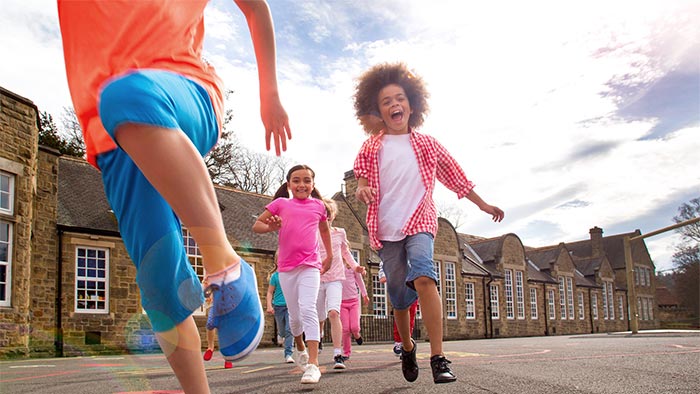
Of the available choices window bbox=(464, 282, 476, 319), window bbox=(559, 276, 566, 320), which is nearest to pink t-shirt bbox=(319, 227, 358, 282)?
window bbox=(464, 282, 476, 319)

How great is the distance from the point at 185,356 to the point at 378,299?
28891mm

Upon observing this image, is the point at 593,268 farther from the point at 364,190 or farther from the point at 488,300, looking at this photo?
the point at 364,190

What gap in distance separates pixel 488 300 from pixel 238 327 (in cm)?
3800

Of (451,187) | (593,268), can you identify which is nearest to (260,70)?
(451,187)

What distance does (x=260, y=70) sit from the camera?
7.42 feet

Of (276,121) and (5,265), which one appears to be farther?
(5,265)

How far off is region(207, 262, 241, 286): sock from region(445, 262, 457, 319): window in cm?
3409

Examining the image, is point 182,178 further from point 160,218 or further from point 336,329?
point 336,329

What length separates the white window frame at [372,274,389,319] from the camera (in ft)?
97.8

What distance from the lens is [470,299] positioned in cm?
3716

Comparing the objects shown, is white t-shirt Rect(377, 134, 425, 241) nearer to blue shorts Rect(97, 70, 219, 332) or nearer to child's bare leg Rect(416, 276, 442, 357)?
child's bare leg Rect(416, 276, 442, 357)

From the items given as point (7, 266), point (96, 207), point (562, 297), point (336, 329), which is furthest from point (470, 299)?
A: point (336, 329)

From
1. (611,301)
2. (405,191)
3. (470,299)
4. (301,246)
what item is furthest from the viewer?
(611,301)

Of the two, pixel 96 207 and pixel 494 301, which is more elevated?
pixel 96 207
